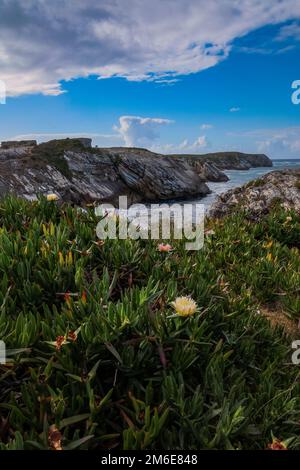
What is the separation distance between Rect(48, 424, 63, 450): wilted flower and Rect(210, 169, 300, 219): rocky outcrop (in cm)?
887

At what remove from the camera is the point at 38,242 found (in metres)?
2.92

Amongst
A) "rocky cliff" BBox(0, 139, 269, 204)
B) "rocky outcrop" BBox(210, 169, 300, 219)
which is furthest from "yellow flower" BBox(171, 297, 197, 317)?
"rocky cliff" BBox(0, 139, 269, 204)

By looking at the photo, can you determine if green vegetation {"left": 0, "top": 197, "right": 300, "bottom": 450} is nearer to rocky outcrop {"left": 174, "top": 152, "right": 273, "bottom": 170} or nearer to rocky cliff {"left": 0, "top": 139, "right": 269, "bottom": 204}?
rocky cliff {"left": 0, "top": 139, "right": 269, "bottom": 204}

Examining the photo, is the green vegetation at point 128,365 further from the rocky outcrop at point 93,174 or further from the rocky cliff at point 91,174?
the rocky outcrop at point 93,174

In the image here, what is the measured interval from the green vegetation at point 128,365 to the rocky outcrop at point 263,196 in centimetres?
759

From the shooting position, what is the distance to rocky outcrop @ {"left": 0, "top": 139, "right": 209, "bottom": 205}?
3459 centimetres

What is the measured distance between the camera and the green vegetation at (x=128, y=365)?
4.94 ft

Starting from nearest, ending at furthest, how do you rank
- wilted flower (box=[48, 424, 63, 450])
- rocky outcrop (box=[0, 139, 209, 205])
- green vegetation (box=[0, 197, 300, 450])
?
1. wilted flower (box=[48, 424, 63, 450])
2. green vegetation (box=[0, 197, 300, 450])
3. rocky outcrop (box=[0, 139, 209, 205])

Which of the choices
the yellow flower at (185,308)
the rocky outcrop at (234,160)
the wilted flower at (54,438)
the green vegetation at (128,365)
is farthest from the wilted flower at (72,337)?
the rocky outcrop at (234,160)

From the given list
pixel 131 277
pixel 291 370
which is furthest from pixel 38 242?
pixel 291 370

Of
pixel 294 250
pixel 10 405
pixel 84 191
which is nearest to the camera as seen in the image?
pixel 10 405

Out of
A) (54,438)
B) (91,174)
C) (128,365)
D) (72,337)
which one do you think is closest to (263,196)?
(128,365)
